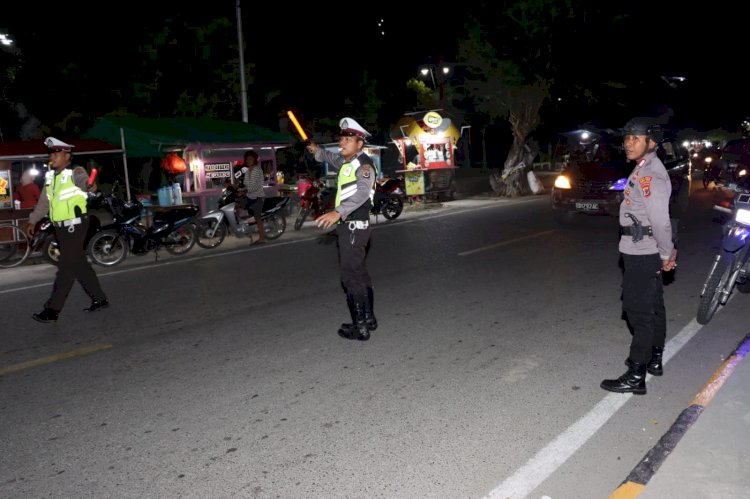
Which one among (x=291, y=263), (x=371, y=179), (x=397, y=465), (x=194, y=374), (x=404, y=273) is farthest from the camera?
(x=291, y=263)

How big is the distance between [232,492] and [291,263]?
6.79m

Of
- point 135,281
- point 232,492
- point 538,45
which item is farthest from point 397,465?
point 538,45

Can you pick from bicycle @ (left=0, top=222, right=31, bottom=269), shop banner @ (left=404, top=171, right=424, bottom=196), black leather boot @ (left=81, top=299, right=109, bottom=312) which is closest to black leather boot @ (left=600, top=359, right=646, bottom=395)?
black leather boot @ (left=81, top=299, right=109, bottom=312)

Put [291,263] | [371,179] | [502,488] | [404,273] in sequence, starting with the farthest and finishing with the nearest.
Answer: [291,263]
[404,273]
[371,179]
[502,488]

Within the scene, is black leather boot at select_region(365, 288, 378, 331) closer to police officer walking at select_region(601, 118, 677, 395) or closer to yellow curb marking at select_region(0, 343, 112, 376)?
police officer walking at select_region(601, 118, 677, 395)

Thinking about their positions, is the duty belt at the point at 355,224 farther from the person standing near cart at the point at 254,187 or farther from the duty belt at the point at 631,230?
the person standing near cart at the point at 254,187

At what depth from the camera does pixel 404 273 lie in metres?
8.90

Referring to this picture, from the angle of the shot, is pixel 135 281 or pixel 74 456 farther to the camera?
pixel 135 281

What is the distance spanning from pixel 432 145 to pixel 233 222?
1136 cm

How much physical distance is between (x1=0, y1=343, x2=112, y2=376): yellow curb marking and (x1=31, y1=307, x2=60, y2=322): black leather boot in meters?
1.16

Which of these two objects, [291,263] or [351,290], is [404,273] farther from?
[351,290]

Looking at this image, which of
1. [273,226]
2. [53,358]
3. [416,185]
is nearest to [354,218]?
[53,358]

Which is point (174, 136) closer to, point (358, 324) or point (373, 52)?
point (358, 324)

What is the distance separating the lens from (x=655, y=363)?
482 cm
